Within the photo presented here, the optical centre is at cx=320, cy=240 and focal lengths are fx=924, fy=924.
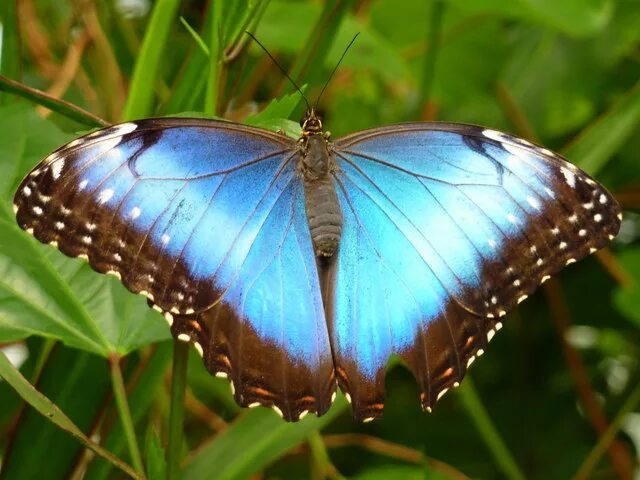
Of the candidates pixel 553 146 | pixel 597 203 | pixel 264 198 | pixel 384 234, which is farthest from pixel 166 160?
pixel 553 146

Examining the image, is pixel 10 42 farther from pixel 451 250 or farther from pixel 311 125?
pixel 451 250

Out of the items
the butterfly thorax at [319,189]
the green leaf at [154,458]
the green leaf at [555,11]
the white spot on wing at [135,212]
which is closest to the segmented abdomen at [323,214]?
the butterfly thorax at [319,189]

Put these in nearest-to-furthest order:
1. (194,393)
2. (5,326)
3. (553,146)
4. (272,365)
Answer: (5,326) < (272,365) < (194,393) < (553,146)

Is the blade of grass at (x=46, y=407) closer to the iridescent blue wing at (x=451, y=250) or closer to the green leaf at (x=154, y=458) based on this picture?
the green leaf at (x=154, y=458)

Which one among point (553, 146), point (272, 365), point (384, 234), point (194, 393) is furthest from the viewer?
point (553, 146)

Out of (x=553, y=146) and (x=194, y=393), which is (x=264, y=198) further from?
(x=553, y=146)

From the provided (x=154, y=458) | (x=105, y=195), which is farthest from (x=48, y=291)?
(x=154, y=458)

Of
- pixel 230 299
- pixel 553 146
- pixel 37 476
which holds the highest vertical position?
pixel 553 146
